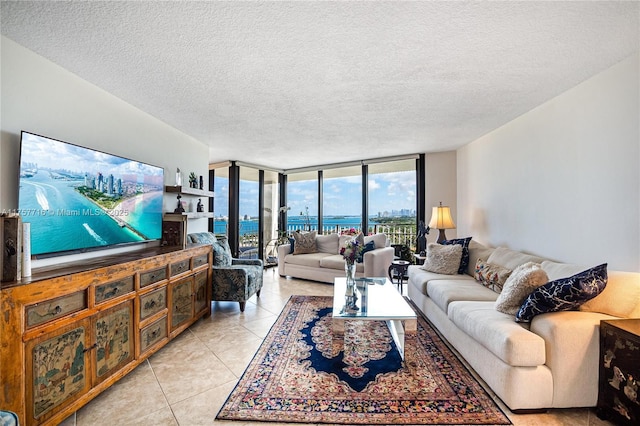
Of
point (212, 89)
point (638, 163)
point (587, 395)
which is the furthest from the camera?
point (212, 89)

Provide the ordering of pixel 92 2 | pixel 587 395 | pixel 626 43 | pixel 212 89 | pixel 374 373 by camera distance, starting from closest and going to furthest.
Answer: pixel 92 2, pixel 587 395, pixel 626 43, pixel 374 373, pixel 212 89

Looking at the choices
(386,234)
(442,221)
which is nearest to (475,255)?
(442,221)

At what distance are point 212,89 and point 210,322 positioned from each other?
2.51 m

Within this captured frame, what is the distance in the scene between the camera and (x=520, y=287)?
6.96 feet

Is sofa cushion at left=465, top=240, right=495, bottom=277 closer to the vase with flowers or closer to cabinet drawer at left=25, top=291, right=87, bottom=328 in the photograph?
the vase with flowers

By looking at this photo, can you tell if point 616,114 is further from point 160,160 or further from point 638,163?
point 160,160

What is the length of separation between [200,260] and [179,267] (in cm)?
42

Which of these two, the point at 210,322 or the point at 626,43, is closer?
the point at 626,43

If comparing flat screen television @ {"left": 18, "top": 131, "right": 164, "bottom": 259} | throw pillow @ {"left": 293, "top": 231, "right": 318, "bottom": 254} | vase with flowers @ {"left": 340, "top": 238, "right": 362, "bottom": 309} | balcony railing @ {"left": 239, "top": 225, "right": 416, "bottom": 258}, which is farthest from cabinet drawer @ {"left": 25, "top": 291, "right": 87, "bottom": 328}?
balcony railing @ {"left": 239, "top": 225, "right": 416, "bottom": 258}

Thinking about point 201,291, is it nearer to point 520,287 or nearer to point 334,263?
point 334,263

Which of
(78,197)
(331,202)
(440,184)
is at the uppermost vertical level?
(440,184)

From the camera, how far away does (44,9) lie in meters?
1.59

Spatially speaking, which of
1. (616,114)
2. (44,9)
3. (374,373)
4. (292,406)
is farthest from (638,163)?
(44,9)

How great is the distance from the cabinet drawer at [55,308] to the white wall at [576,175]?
12.6 ft
